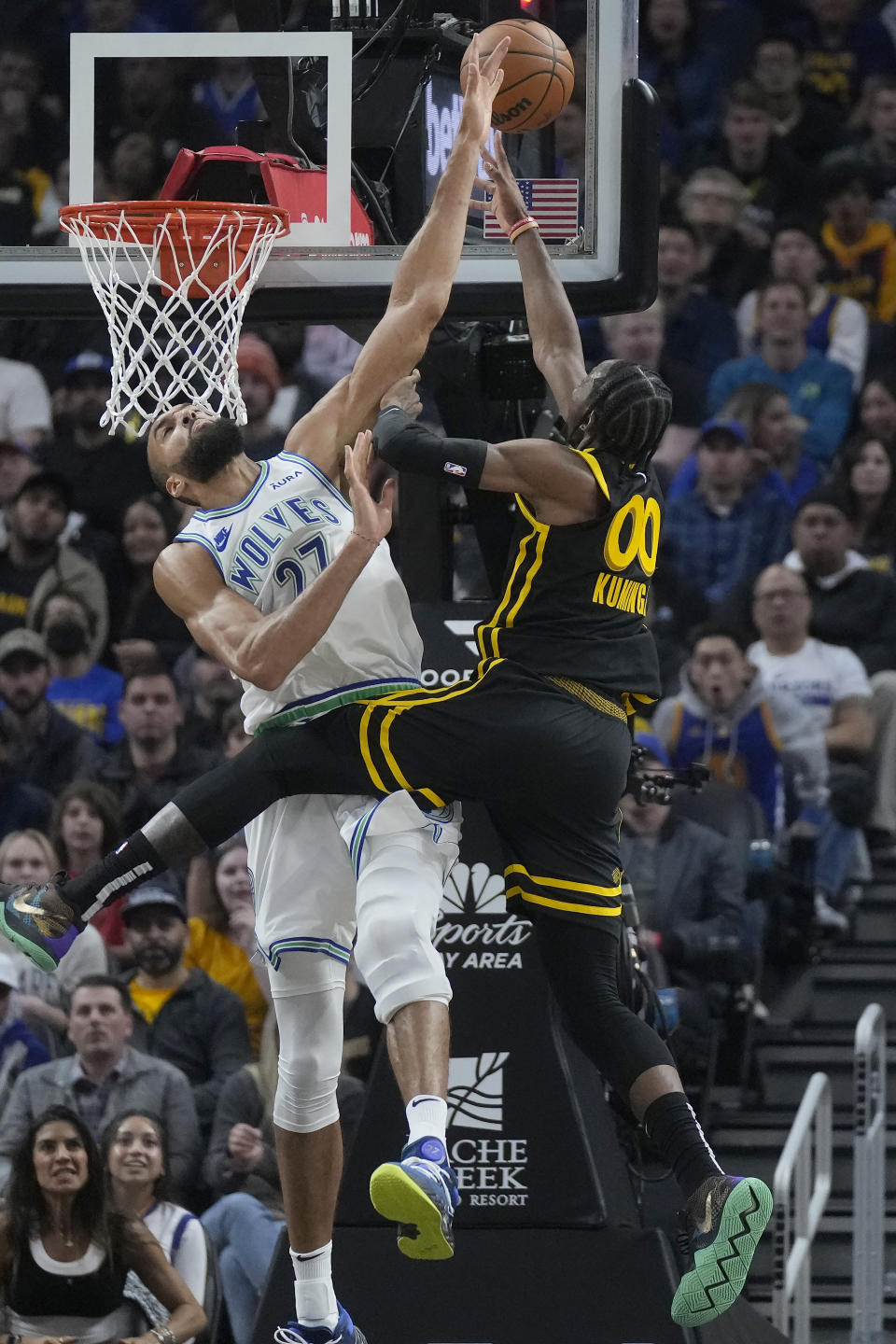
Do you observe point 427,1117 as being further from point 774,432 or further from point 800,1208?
point 774,432

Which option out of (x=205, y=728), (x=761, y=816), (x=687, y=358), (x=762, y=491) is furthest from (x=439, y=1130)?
(x=687, y=358)

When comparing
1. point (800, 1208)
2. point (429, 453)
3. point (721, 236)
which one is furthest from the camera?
point (721, 236)

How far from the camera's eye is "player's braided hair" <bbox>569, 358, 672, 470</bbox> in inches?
240

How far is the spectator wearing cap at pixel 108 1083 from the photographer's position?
9047 mm

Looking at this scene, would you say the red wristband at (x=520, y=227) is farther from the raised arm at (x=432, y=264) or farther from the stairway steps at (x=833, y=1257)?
the stairway steps at (x=833, y=1257)

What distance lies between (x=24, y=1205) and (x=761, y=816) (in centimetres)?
395

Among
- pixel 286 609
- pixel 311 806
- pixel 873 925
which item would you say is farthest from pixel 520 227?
pixel 873 925

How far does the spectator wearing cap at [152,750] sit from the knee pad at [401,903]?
4716 millimetres

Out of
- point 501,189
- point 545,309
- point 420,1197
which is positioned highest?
point 501,189

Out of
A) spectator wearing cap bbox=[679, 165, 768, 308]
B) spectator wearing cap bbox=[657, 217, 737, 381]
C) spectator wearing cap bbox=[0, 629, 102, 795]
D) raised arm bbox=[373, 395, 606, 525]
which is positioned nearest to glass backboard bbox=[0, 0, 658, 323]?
raised arm bbox=[373, 395, 606, 525]

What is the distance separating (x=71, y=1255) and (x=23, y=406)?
19.1 feet

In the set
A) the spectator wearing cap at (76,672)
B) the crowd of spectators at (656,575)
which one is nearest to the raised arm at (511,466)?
the crowd of spectators at (656,575)

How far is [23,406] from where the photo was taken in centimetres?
1252

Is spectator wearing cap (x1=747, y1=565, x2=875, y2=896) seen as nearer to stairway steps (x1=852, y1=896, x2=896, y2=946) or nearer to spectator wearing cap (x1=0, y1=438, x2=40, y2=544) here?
stairway steps (x1=852, y1=896, x2=896, y2=946)
